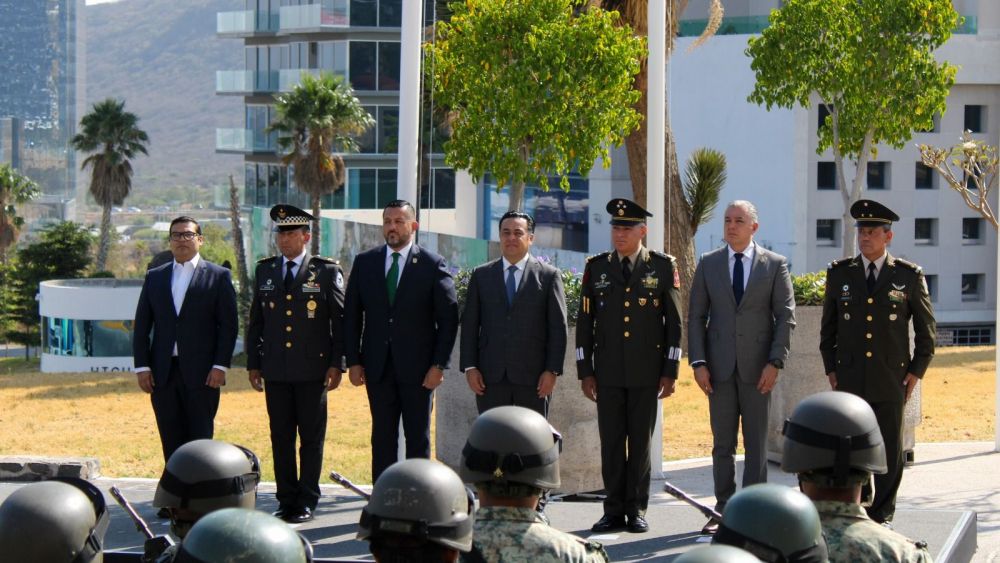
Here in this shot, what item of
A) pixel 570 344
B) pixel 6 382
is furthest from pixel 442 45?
pixel 570 344

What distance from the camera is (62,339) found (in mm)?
51156

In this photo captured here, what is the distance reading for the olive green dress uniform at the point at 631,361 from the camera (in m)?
7.55

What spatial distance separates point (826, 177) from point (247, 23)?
3717 cm

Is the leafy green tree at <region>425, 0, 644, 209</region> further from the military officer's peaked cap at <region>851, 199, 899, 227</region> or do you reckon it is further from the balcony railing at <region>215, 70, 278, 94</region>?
the balcony railing at <region>215, 70, 278, 94</region>

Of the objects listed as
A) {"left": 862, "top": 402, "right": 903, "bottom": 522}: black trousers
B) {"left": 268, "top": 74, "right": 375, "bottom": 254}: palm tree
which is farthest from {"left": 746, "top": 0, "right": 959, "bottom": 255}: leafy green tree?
{"left": 268, "top": 74, "right": 375, "bottom": 254}: palm tree

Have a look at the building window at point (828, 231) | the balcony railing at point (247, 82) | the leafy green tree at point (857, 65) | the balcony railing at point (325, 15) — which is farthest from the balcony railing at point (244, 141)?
the leafy green tree at point (857, 65)

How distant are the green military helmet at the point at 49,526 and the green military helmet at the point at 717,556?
172 centimetres

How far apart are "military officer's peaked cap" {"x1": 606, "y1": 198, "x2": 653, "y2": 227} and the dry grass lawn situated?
415 centimetres

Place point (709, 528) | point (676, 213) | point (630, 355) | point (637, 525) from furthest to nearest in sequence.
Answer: point (676, 213) → point (630, 355) → point (637, 525) → point (709, 528)

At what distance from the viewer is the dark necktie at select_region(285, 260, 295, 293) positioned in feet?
26.1

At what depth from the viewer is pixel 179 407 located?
8.00 metres

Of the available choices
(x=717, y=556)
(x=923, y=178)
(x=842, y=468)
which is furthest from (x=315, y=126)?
(x=717, y=556)

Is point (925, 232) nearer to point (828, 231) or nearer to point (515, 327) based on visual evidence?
point (828, 231)

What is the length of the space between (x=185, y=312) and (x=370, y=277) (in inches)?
43.7
